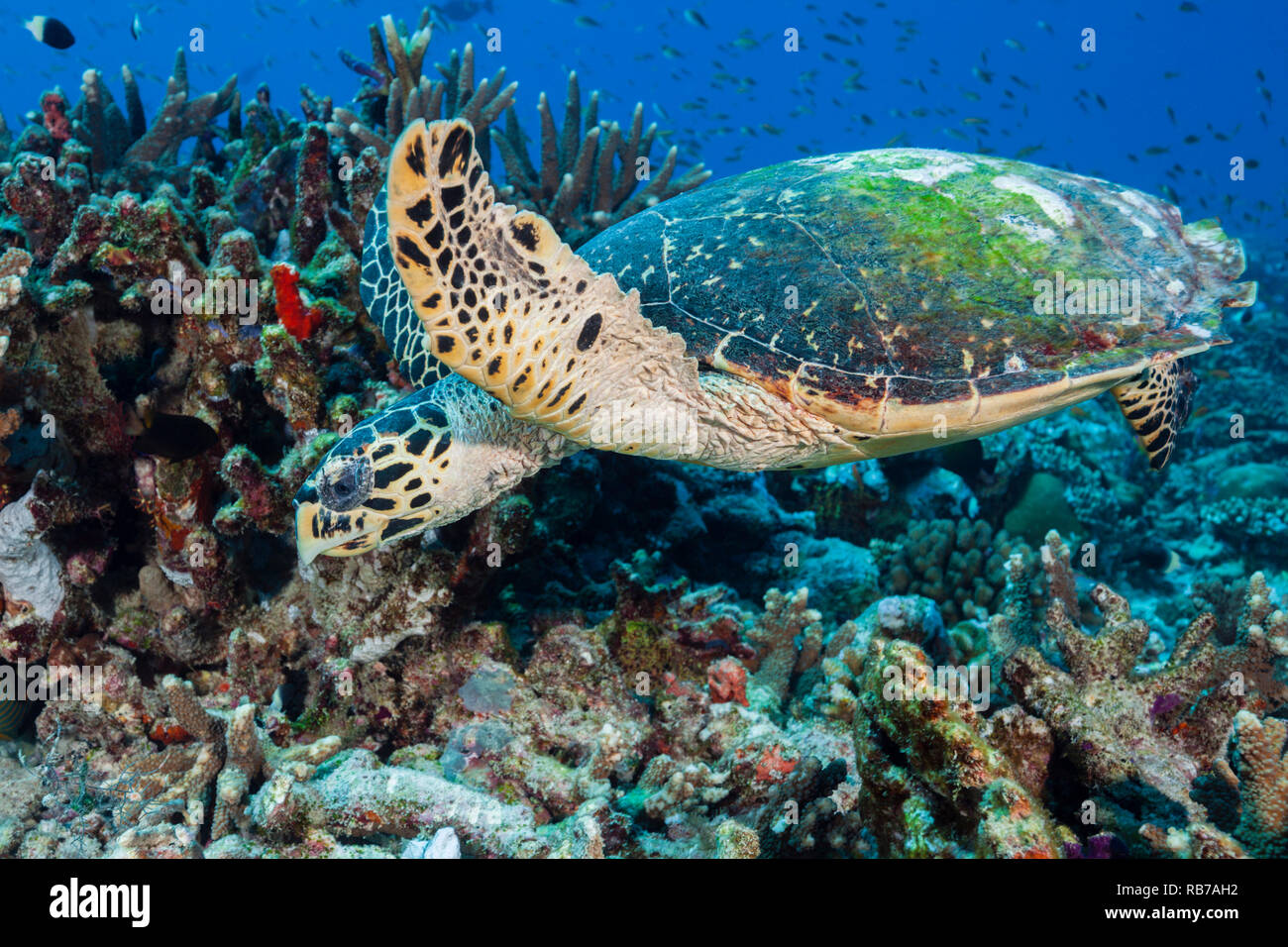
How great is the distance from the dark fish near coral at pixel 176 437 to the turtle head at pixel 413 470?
2.32 feet

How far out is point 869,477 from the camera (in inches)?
215

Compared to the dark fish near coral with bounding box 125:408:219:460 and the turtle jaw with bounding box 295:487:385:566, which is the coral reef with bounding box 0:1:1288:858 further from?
the turtle jaw with bounding box 295:487:385:566

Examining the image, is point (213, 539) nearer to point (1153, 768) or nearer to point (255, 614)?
point (255, 614)

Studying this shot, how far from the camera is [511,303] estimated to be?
6.44ft

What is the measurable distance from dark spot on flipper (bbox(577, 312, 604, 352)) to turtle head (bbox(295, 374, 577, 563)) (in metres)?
0.48

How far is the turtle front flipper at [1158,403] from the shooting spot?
3264mm

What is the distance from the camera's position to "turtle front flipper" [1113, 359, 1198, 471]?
3264 millimetres

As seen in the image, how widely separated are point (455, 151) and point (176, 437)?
178 cm

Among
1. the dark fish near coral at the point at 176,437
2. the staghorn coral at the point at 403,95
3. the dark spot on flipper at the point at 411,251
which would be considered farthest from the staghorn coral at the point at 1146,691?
the staghorn coral at the point at 403,95

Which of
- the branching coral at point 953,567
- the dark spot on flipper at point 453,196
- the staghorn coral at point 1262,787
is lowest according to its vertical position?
the staghorn coral at point 1262,787

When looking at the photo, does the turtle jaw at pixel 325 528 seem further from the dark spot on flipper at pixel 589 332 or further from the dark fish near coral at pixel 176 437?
the dark spot on flipper at pixel 589 332

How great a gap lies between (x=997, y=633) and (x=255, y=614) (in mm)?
3532

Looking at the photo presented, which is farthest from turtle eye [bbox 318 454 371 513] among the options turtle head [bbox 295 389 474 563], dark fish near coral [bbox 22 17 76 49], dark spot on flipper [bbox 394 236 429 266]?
dark fish near coral [bbox 22 17 76 49]
